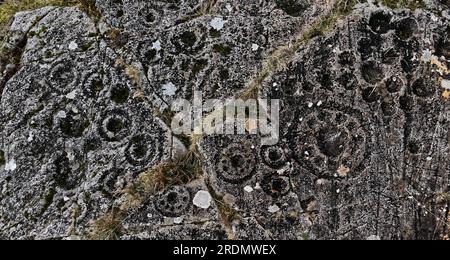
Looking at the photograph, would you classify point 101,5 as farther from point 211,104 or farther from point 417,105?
point 417,105

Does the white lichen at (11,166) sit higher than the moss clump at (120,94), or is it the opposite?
the moss clump at (120,94)

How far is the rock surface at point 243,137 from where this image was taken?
13.4ft

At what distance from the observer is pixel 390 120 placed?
13.6ft

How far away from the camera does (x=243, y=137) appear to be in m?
4.20

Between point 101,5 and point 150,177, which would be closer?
point 150,177

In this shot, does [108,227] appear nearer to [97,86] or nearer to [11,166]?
[11,166]

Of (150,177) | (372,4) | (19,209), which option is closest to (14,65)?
(19,209)

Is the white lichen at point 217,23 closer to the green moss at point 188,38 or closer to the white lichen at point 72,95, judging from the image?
the green moss at point 188,38

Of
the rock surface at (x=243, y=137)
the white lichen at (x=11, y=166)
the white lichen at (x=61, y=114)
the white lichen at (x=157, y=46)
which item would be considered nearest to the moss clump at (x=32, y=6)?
the rock surface at (x=243, y=137)

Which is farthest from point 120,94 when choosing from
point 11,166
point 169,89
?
point 11,166

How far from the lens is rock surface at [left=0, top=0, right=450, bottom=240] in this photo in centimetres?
409

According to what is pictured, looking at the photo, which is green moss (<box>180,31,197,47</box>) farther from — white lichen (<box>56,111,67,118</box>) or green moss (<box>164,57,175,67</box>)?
white lichen (<box>56,111,67,118</box>)

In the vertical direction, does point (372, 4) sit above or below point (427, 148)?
above

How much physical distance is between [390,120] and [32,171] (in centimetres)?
308
